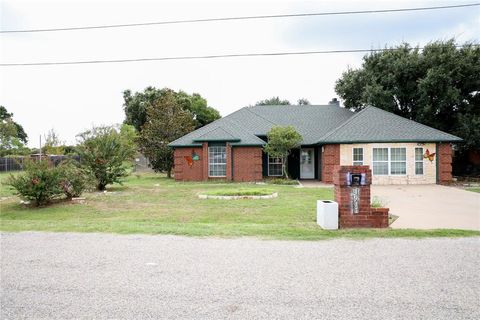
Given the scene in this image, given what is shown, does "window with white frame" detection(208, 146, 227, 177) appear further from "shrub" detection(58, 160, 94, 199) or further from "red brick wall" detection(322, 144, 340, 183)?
"shrub" detection(58, 160, 94, 199)

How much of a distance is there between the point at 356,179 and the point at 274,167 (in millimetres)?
17907

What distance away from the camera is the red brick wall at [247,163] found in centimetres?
2405

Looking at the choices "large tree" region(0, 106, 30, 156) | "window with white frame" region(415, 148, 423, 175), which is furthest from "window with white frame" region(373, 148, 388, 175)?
"large tree" region(0, 106, 30, 156)

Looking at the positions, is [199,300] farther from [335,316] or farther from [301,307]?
[335,316]

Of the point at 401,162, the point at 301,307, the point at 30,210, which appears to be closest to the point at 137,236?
the point at 301,307

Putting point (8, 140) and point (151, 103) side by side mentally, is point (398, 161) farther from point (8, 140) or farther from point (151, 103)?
point (8, 140)

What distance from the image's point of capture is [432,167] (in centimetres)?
2211

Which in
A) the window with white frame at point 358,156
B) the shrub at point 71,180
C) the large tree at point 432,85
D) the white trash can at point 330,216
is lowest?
the white trash can at point 330,216

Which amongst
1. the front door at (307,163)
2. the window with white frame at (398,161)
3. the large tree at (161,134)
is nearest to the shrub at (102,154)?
the large tree at (161,134)

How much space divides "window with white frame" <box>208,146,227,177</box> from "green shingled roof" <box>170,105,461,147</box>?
2.72ft

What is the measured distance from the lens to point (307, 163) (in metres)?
26.6

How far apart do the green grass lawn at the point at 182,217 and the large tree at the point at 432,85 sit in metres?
16.0

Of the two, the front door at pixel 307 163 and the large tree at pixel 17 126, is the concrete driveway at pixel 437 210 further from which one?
the large tree at pixel 17 126

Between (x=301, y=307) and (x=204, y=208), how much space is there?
8.44 metres
